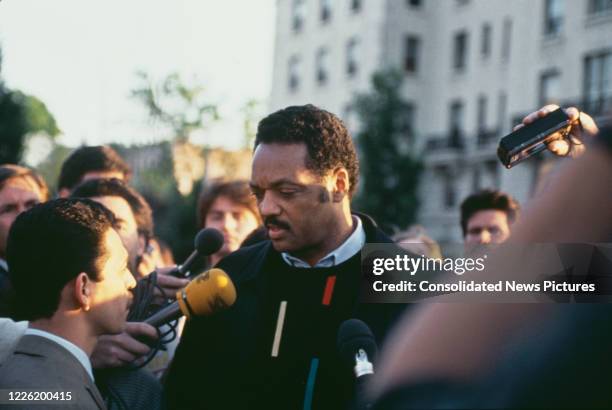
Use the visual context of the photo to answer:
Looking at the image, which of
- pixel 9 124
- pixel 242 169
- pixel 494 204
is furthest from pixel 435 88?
pixel 494 204

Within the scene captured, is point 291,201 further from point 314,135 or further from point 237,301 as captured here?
point 237,301

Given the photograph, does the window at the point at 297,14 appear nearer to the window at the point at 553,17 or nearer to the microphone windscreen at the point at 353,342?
the window at the point at 553,17

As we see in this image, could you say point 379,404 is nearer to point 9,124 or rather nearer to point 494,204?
point 494,204

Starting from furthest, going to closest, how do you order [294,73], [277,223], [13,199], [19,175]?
[294,73] → [19,175] → [13,199] → [277,223]

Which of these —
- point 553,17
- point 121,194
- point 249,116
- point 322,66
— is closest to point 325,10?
point 322,66

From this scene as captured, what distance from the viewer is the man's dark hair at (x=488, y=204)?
21.5ft

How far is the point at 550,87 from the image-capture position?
32812 mm

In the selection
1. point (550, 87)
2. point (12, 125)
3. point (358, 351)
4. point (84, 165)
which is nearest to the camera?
point (358, 351)

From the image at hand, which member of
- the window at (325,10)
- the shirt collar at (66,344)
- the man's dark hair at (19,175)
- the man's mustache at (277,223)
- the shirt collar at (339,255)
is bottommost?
the shirt collar at (66,344)

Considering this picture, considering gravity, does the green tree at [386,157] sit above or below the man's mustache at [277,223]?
above

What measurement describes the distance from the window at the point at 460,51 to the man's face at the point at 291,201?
3613 cm

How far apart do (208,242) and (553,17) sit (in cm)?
3170

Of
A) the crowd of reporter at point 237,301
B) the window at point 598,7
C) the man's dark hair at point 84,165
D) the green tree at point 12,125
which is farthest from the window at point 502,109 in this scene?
the crowd of reporter at point 237,301

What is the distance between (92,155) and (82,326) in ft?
10.8
